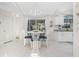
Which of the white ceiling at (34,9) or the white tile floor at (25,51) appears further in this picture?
the white ceiling at (34,9)

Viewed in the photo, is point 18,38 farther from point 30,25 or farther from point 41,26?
point 41,26

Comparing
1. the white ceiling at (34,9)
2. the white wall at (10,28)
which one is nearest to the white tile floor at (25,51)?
the white wall at (10,28)

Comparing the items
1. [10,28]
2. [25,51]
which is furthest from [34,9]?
[25,51]

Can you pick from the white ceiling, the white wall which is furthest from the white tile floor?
the white ceiling

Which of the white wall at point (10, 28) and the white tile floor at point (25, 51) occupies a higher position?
the white wall at point (10, 28)

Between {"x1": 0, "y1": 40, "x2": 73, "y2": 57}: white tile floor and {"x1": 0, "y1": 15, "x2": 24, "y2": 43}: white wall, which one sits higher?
{"x1": 0, "y1": 15, "x2": 24, "y2": 43}: white wall

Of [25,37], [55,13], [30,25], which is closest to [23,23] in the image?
[30,25]

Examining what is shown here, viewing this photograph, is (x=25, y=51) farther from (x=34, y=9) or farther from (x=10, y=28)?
(x=34, y=9)

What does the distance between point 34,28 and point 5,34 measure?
156 centimetres

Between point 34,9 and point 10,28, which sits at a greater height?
point 34,9

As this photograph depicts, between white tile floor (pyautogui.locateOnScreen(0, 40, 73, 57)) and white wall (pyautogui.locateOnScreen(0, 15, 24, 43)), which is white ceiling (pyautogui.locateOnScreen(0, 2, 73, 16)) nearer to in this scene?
white wall (pyautogui.locateOnScreen(0, 15, 24, 43))

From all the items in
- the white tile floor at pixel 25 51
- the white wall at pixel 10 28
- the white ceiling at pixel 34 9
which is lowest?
the white tile floor at pixel 25 51

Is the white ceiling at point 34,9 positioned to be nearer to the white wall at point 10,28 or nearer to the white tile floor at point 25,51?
the white wall at point 10,28

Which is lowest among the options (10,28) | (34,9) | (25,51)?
(25,51)
